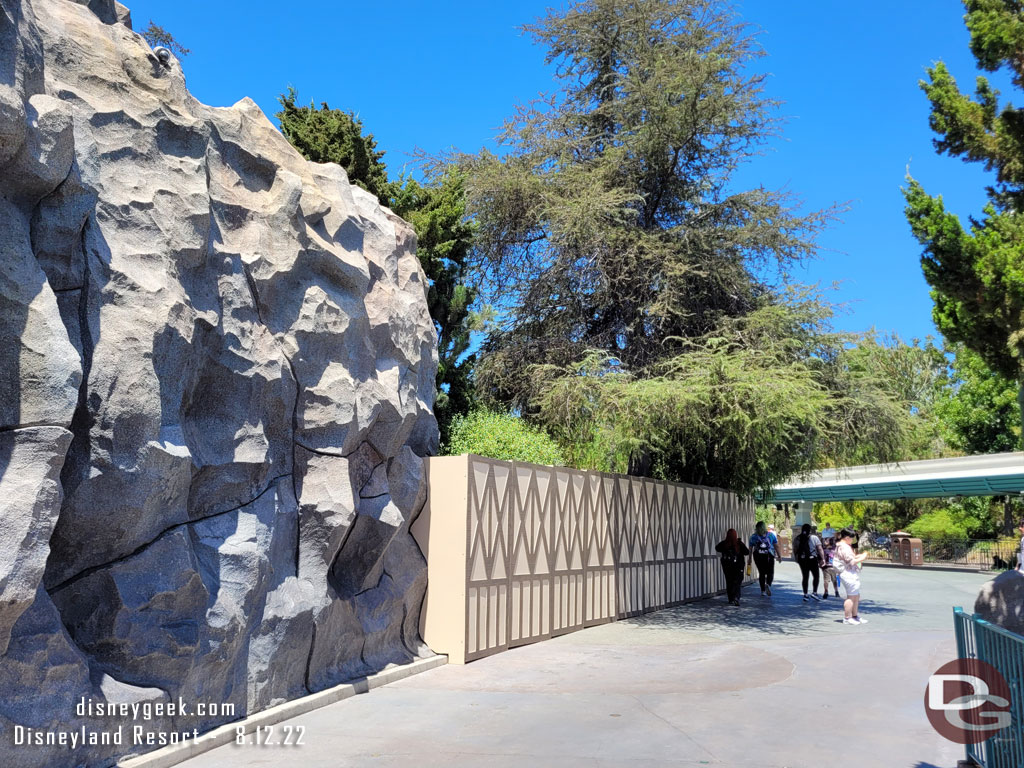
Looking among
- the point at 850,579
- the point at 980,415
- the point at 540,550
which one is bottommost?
the point at 850,579

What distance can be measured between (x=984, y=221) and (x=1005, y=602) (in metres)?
4.45

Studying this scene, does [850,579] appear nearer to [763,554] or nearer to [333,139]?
[763,554]

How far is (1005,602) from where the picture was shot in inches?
253

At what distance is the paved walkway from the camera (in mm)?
7320

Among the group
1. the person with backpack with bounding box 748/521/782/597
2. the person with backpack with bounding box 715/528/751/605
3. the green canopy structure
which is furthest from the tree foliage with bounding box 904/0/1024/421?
the green canopy structure

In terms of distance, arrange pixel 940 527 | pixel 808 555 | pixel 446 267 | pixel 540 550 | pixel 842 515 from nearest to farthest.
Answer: pixel 540 550
pixel 446 267
pixel 808 555
pixel 940 527
pixel 842 515

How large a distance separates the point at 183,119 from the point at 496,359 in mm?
12750

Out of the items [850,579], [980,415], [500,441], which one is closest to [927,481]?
[980,415]

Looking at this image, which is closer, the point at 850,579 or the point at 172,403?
the point at 172,403

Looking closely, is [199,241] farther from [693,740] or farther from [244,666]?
[693,740]

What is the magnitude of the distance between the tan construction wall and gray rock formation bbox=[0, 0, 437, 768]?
0.99m

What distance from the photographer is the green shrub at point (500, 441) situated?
17.5 m

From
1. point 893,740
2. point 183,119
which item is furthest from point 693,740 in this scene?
point 183,119

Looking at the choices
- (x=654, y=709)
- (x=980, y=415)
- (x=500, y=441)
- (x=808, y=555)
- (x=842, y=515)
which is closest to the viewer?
(x=654, y=709)
